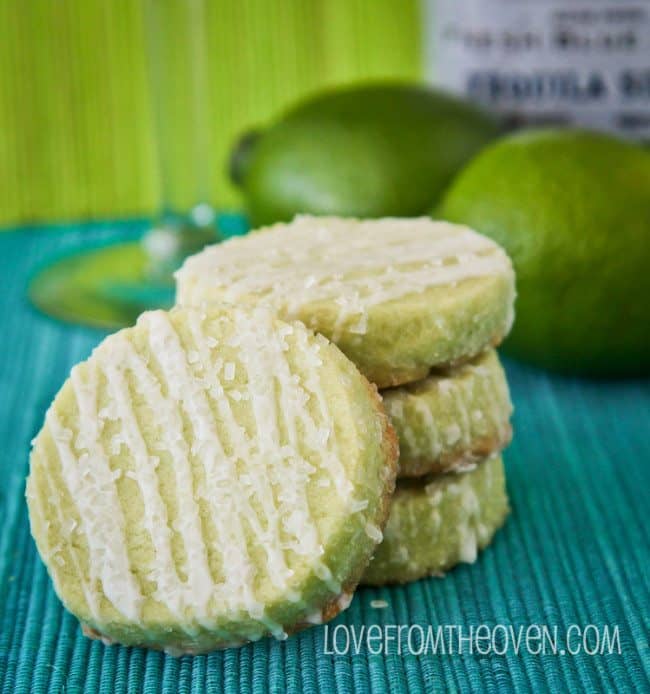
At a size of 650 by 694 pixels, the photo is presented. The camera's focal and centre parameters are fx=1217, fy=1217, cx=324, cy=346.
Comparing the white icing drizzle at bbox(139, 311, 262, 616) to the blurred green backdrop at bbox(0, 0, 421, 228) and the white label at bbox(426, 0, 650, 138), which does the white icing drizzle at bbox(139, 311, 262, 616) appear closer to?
the white label at bbox(426, 0, 650, 138)

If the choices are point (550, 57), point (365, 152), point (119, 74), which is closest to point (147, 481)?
point (365, 152)

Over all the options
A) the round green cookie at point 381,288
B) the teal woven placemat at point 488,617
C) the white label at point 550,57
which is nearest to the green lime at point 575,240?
the teal woven placemat at point 488,617

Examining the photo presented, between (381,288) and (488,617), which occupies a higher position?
(381,288)

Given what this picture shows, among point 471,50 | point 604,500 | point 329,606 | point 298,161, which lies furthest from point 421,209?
point 329,606

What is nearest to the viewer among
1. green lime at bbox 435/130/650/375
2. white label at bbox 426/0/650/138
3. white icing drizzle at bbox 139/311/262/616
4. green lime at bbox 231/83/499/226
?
white icing drizzle at bbox 139/311/262/616

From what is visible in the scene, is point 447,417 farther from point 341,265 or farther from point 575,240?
point 575,240

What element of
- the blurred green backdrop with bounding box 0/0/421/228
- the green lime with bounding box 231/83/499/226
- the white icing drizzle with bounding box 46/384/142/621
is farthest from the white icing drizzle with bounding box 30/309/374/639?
the blurred green backdrop with bounding box 0/0/421/228

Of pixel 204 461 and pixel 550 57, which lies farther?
pixel 550 57
